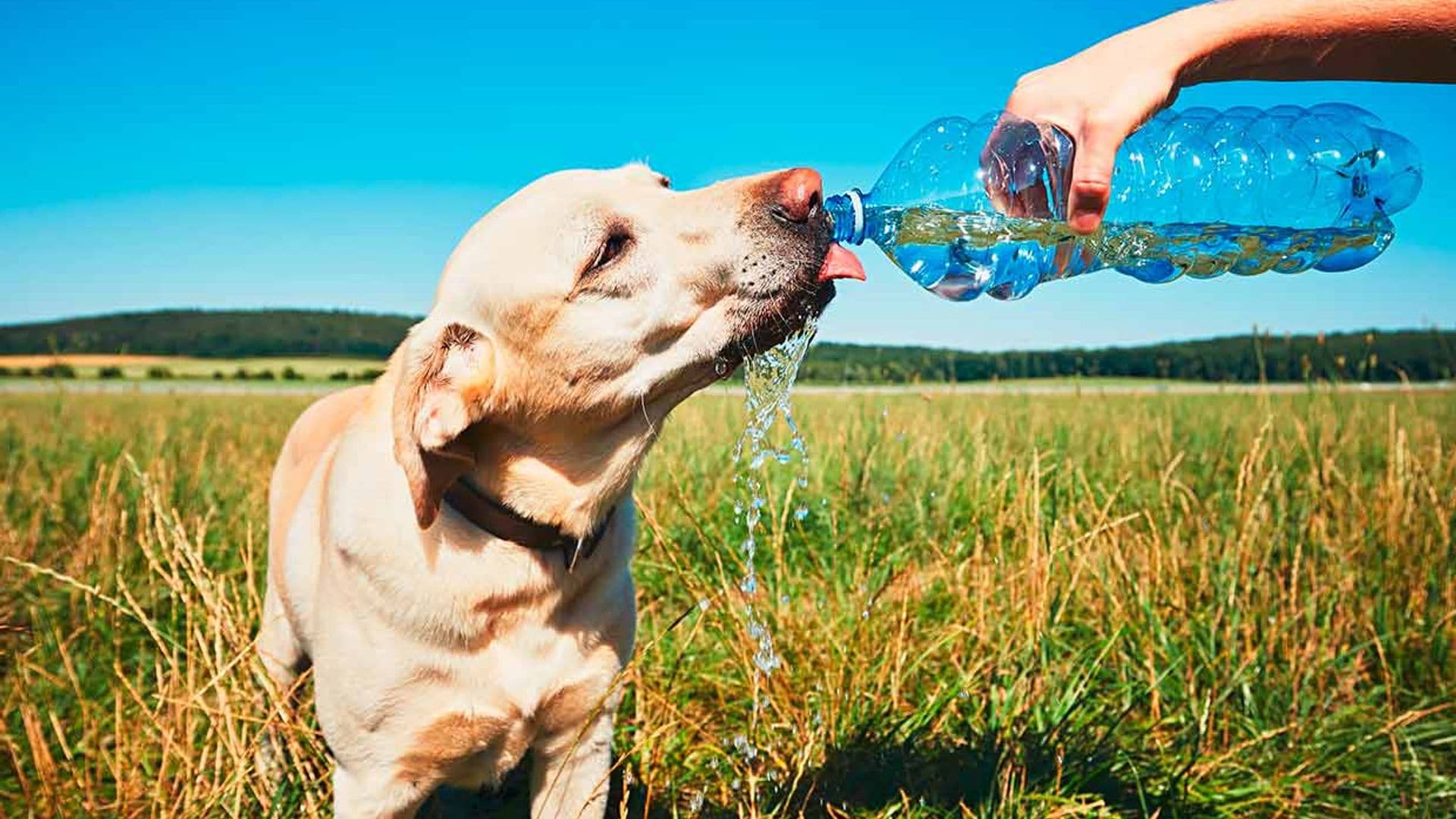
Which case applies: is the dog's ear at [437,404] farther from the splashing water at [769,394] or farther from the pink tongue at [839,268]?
the pink tongue at [839,268]

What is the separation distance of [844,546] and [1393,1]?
3.07 meters

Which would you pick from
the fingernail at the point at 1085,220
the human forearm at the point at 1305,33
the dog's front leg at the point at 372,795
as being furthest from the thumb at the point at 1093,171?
the dog's front leg at the point at 372,795

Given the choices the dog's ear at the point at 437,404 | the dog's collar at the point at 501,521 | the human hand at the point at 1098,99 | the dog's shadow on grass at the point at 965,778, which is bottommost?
the dog's shadow on grass at the point at 965,778

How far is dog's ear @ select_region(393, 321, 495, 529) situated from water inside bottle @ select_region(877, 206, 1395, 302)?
118cm

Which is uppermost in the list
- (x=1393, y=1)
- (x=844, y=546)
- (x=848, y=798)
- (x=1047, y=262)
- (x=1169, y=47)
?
(x=1393, y=1)

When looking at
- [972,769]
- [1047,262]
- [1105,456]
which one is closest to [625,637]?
[972,769]

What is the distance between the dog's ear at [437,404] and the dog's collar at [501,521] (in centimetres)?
9

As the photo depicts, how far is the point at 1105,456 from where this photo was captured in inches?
243

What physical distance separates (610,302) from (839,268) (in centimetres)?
60

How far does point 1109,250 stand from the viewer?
2.67 m

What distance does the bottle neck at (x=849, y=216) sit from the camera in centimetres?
256

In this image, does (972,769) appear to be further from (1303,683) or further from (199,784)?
(199,784)

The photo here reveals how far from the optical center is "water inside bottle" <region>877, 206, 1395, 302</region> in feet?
8.62

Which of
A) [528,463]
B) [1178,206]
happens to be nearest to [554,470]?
[528,463]
